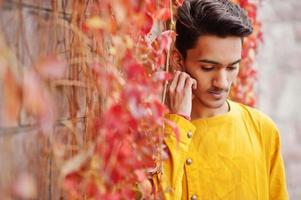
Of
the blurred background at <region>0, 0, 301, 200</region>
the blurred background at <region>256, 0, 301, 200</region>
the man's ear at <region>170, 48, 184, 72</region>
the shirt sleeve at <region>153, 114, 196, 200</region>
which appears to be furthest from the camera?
the blurred background at <region>256, 0, 301, 200</region>

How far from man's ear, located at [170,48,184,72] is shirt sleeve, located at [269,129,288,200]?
1.19 feet

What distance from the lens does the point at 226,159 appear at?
186 cm

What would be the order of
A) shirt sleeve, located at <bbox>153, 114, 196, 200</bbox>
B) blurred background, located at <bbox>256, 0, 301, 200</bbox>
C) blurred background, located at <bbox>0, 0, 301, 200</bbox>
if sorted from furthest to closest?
blurred background, located at <bbox>256, 0, 301, 200</bbox>
shirt sleeve, located at <bbox>153, 114, 196, 200</bbox>
blurred background, located at <bbox>0, 0, 301, 200</bbox>

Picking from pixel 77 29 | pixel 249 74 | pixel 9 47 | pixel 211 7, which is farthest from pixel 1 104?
pixel 249 74

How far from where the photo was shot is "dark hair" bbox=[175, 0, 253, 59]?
1786 mm

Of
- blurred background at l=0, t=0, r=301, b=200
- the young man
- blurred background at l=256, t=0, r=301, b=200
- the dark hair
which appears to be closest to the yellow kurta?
the young man

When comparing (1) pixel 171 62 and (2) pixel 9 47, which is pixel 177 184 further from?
(2) pixel 9 47

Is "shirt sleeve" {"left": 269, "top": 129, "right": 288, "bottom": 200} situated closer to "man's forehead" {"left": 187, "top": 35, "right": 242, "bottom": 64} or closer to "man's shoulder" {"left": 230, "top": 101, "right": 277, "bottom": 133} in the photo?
"man's shoulder" {"left": 230, "top": 101, "right": 277, "bottom": 133}

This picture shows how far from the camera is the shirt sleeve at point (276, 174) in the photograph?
1949 mm

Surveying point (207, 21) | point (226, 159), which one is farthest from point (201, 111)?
point (207, 21)

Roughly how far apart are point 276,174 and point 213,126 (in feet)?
0.83

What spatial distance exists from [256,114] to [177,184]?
41 centimetres

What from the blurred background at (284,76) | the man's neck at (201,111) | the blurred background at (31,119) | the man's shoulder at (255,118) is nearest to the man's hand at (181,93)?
the man's neck at (201,111)

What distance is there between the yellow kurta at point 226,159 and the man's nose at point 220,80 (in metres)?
0.14
